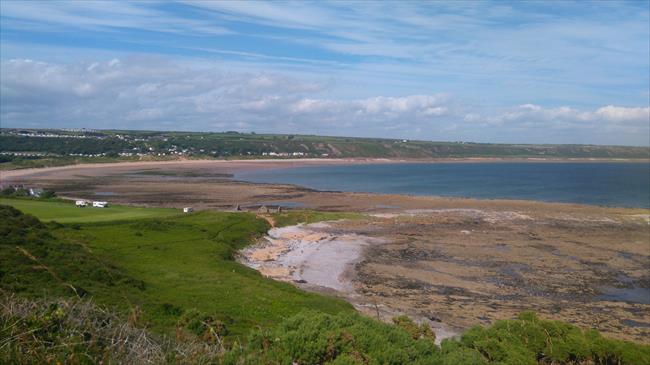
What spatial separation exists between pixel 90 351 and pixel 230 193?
68.2 metres

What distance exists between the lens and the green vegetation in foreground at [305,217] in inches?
1918

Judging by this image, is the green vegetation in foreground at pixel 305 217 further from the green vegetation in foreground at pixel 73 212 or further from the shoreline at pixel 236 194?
the green vegetation in foreground at pixel 73 212

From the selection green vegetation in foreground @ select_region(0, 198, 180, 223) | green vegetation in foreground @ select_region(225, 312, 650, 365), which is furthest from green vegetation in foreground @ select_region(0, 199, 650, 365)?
green vegetation in foreground @ select_region(0, 198, 180, 223)

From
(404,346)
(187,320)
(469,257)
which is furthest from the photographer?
(469,257)

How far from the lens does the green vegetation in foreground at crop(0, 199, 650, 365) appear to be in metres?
6.38

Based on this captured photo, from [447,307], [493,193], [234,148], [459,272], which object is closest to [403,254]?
[459,272]

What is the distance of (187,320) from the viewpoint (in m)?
15.2

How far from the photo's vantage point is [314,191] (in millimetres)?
79750

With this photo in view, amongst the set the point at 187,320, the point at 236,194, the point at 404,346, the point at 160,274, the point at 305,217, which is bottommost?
the point at 236,194

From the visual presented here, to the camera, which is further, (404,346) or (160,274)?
(160,274)

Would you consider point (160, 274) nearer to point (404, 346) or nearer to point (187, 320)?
point (187, 320)

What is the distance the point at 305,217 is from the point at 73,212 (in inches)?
791

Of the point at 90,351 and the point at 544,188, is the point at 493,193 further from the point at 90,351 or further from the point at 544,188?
the point at 90,351

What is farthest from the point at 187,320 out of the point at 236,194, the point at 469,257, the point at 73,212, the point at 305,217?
the point at 236,194
